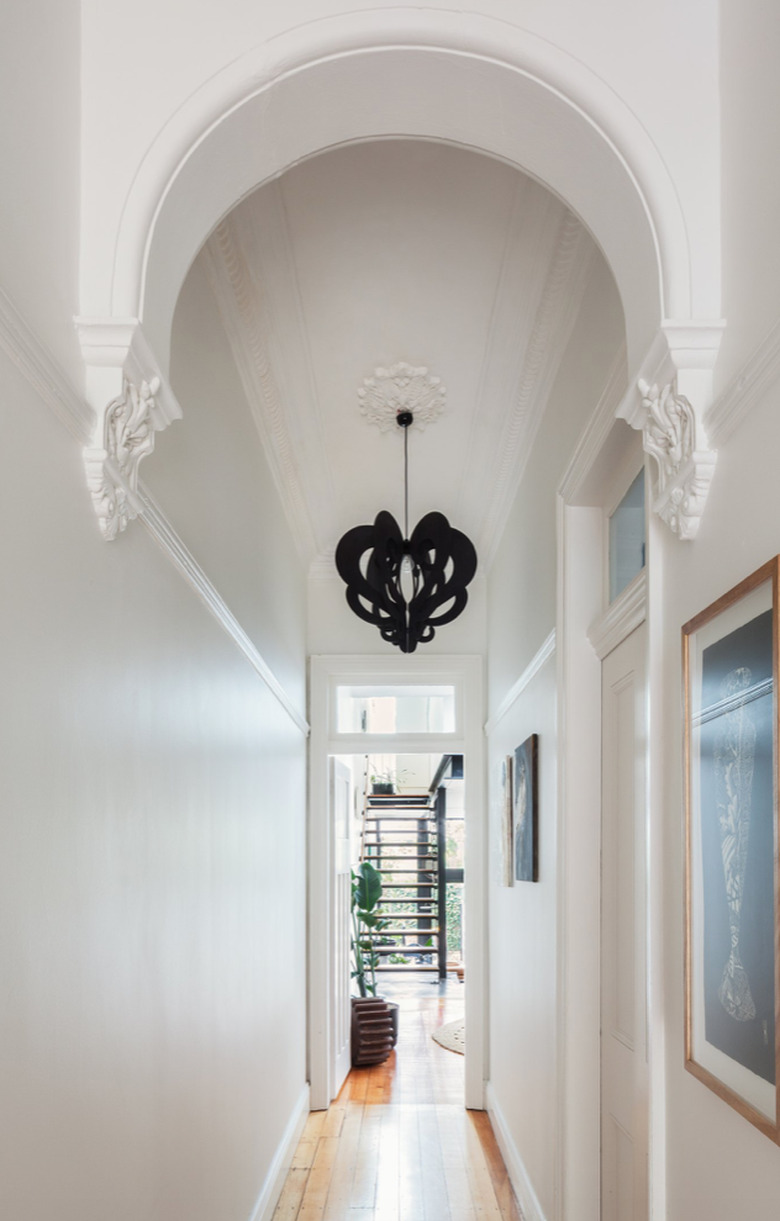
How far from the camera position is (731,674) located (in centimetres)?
163

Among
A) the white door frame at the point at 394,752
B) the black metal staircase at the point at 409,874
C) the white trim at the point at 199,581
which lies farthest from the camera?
the black metal staircase at the point at 409,874

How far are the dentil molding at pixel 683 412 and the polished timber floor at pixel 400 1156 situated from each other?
374cm

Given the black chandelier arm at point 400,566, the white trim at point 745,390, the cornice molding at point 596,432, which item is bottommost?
the white trim at point 745,390

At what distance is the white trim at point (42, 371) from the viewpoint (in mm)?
1512

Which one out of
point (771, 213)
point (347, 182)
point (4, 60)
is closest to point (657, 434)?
point (771, 213)

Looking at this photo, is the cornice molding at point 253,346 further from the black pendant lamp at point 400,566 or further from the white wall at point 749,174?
the white wall at point 749,174

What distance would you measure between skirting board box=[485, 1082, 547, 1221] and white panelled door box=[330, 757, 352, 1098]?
3.45ft

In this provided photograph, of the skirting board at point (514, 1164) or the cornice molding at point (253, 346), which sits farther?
the skirting board at point (514, 1164)

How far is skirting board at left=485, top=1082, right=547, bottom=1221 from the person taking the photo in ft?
14.2

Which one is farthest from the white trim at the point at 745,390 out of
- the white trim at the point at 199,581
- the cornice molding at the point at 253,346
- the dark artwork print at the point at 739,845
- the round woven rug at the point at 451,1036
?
the round woven rug at the point at 451,1036

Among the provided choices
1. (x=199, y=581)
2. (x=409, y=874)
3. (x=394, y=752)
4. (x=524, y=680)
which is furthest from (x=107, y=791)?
(x=409, y=874)

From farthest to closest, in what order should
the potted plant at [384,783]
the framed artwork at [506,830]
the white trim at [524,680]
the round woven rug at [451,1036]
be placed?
the potted plant at [384,783]
the round woven rug at [451,1036]
the framed artwork at [506,830]
the white trim at [524,680]

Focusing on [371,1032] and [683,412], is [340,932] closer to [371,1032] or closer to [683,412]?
[371,1032]

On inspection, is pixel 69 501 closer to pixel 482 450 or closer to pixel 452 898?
pixel 482 450
